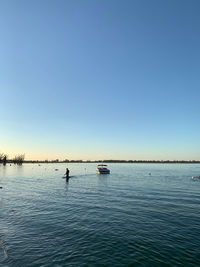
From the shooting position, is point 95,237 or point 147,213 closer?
point 95,237

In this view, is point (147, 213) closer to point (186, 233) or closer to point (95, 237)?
point (186, 233)

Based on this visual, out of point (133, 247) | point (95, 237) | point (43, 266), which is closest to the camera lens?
point (43, 266)

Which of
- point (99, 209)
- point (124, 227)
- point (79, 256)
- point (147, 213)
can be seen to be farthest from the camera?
point (99, 209)

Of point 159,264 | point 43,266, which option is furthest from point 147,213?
point 43,266

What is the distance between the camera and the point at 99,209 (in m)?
20.9

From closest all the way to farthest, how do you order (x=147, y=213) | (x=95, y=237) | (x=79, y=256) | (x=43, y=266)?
(x=43, y=266)
(x=79, y=256)
(x=95, y=237)
(x=147, y=213)

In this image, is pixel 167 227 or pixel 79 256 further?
pixel 167 227

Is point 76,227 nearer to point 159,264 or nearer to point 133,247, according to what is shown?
point 133,247

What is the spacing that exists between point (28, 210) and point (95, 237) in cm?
1073

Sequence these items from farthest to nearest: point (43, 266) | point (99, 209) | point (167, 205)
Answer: point (167, 205), point (99, 209), point (43, 266)

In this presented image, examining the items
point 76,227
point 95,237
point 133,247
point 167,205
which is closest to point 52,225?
point 76,227

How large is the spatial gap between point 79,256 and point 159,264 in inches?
180

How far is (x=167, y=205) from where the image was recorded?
22.7m

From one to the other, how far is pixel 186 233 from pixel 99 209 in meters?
9.88
